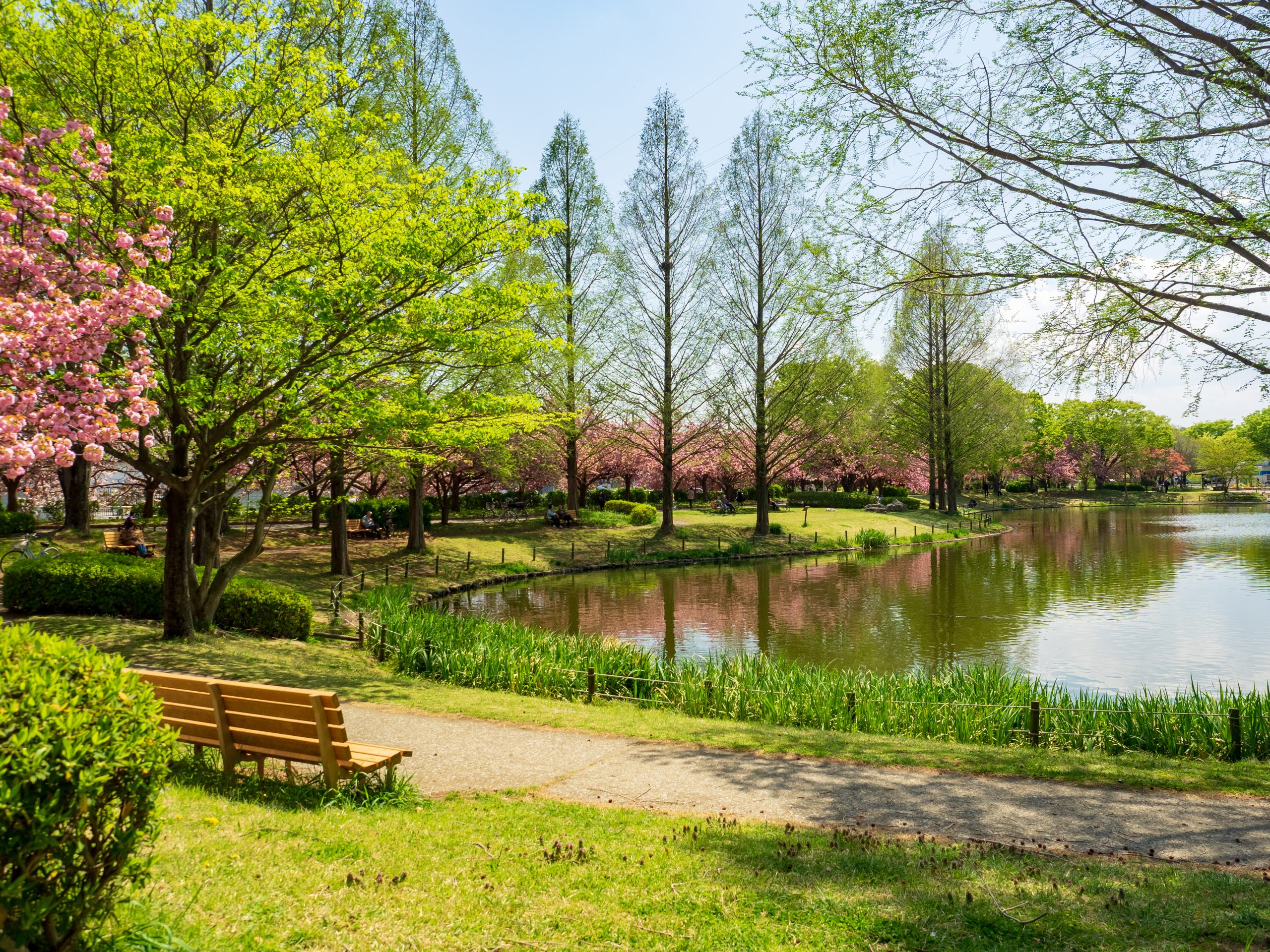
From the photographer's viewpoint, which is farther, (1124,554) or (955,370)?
(955,370)

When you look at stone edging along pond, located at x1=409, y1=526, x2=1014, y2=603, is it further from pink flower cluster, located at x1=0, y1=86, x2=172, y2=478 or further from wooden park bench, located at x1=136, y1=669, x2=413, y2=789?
wooden park bench, located at x1=136, y1=669, x2=413, y2=789

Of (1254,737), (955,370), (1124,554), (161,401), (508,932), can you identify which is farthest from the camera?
(955,370)

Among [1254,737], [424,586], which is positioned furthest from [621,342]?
[1254,737]

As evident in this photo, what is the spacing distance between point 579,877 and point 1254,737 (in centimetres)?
910

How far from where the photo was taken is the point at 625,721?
9500mm

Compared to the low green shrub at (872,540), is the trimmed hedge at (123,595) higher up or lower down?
higher up

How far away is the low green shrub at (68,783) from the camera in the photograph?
2.53 metres

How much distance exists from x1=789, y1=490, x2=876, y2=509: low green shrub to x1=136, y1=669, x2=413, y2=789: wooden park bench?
4881 centimetres

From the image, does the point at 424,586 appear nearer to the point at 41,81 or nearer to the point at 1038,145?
the point at 41,81

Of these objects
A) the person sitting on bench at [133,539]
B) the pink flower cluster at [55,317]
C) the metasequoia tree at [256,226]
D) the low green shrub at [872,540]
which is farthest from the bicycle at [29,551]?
the low green shrub at [872,540]

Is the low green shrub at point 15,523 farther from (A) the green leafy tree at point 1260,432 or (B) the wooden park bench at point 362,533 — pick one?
(A) the green leafy tree at point 1260,432

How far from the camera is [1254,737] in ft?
29.6

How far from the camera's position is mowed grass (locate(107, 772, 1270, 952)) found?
12.1ft

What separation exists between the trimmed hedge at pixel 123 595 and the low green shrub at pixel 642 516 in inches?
999
